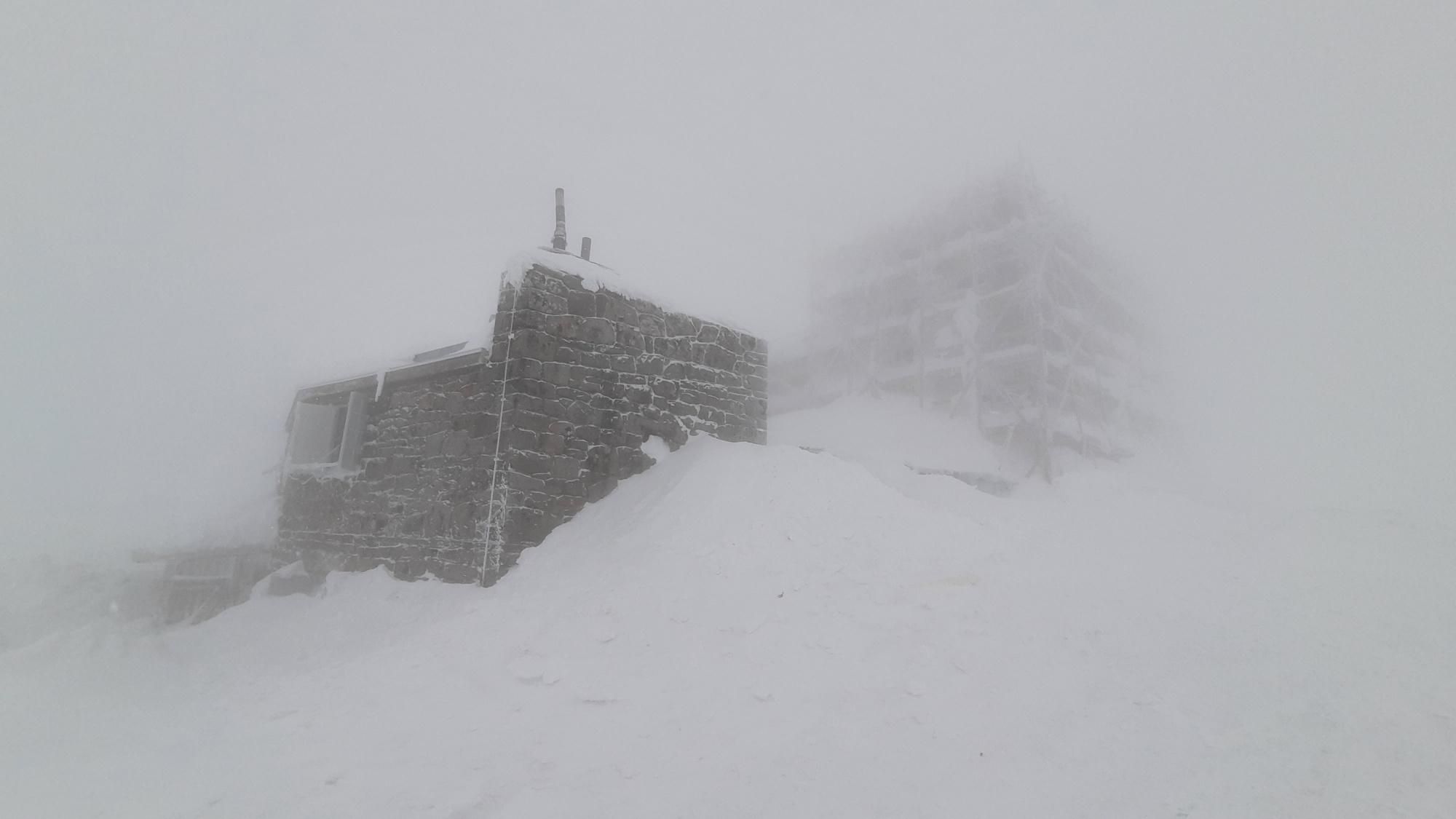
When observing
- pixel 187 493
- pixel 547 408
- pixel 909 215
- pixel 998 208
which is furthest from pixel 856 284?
pixel 187 493

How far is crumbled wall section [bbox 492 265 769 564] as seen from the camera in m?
6.24

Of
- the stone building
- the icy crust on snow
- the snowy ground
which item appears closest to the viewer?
the snowy ground

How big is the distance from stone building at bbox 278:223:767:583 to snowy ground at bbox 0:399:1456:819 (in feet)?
1.64

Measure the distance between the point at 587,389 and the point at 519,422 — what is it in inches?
31.3

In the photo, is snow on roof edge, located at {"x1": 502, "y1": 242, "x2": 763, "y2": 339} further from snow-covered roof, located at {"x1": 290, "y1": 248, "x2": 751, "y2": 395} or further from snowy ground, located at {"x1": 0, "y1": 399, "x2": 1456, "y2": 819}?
snowy ground, located at {"x1": 0, "y1": 399, "x2": 1456, "y2": 819}

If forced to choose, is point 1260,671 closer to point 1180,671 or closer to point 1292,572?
point 1180,671

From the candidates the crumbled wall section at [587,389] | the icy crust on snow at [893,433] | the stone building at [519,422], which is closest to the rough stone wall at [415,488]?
the stone building at [519,422]

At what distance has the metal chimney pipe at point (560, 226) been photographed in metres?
7.57

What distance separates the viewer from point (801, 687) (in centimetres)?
354

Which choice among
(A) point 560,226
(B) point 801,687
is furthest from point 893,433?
(B) point 801,687

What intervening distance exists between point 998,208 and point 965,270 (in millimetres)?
1762

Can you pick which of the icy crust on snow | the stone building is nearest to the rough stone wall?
the stone building

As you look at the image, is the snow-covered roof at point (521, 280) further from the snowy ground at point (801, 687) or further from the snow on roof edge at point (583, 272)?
the snowy ground at point (801, 687)

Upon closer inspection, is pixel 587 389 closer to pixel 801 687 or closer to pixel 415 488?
pixel 415 488
